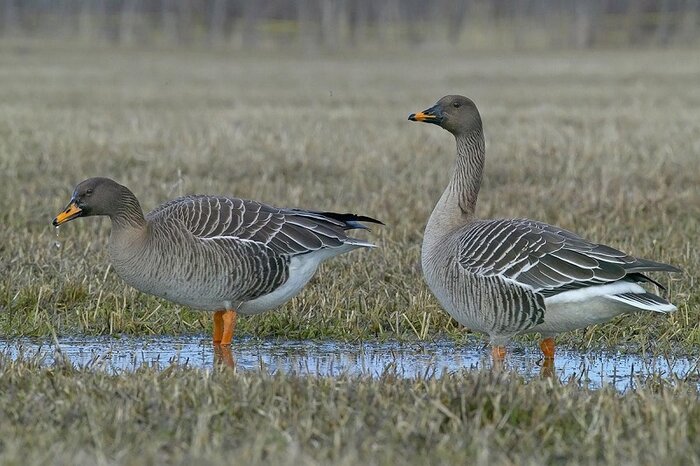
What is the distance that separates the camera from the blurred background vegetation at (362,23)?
286 ft

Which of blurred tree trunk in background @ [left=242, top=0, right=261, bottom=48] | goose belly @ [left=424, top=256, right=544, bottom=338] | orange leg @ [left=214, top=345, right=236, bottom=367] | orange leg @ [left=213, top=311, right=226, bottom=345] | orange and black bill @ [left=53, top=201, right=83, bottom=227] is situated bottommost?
orange leg @ [left=214, top=345, right=236, bottom=367]

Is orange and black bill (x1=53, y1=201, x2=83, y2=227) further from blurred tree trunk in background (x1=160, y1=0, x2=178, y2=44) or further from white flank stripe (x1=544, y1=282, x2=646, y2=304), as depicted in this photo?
blurred tree trunk in background (x1=160, y1=0, x2=178, y2=44)

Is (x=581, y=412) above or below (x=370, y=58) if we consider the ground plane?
below

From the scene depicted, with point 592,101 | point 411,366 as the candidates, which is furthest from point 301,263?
point 592,101

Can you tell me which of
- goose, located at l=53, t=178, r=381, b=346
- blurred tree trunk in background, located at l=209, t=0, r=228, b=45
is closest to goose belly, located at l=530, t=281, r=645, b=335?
goose, located at l=53, t=178, r=381, b=346

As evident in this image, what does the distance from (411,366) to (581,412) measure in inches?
85.3

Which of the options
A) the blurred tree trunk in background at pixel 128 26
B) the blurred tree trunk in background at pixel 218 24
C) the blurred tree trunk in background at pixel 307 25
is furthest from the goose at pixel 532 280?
the blurred tree trunk in background at pixel 218 24

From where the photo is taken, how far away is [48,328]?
7.92 meters

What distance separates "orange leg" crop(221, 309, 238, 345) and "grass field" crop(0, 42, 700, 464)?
22.8 inches

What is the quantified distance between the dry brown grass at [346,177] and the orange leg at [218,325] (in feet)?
1.29

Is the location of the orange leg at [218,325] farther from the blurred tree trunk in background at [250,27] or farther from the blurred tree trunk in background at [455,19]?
the blurred tree trunk in background at [455,19]

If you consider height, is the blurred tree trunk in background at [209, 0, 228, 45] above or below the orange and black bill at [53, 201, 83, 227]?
above

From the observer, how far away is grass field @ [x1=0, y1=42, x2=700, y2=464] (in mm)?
4727

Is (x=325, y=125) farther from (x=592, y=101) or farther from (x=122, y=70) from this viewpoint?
(x=122, y=70)
